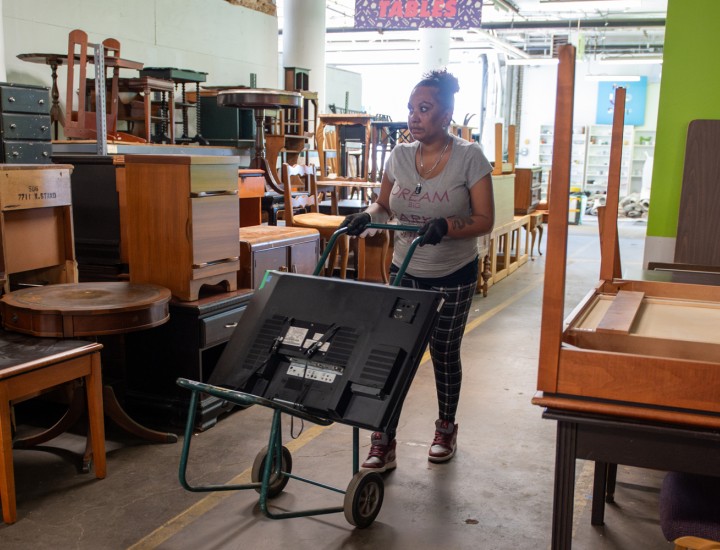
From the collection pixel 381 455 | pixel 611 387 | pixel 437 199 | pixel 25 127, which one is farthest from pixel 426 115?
pixel 25 127

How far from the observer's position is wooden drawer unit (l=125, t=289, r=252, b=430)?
365cm

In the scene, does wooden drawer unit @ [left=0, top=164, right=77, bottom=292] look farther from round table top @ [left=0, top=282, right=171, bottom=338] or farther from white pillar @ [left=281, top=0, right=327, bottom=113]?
white pillar @ [left=281, top=0, right=327, bottom=113]

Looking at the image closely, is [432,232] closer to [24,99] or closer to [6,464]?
[6,464]

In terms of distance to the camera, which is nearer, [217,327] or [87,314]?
[87,314]

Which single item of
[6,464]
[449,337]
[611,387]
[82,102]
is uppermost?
[82,102]

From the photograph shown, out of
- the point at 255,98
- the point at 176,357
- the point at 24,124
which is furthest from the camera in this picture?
the point at 255,98

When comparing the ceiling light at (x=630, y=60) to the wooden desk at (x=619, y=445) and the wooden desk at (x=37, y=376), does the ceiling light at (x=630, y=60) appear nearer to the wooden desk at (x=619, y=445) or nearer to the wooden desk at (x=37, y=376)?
the wooden desk at (x=37, y=376)

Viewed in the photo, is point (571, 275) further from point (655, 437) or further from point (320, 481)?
point (655, 437)

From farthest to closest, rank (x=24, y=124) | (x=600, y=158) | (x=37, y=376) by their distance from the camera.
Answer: (x=600, y=158) < (x=24, y=124) < (x=37, y=376)

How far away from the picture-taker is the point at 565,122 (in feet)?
4.91

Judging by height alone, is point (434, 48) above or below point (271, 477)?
above

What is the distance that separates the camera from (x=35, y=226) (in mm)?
3549

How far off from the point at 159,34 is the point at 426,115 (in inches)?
359

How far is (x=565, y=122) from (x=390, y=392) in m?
1.09
